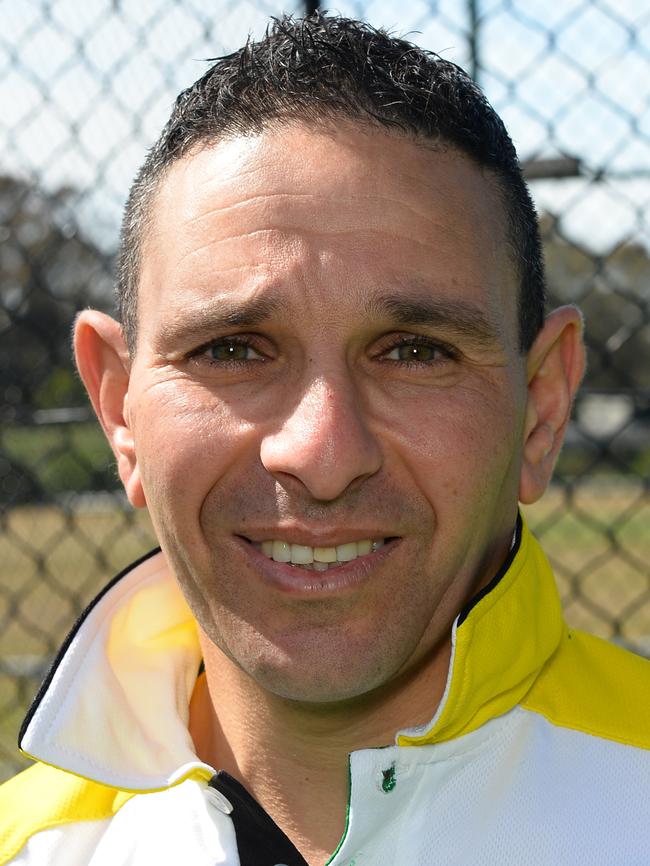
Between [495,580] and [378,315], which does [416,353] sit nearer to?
[378,315]

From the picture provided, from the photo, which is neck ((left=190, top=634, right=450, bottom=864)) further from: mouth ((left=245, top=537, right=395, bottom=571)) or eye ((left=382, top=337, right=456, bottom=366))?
eye ((left=382, top=337, right=456, bottom=366))

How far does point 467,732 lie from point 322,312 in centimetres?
60

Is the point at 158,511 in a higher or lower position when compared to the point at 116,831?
higher

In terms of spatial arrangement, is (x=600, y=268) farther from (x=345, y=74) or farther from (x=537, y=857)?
(x=537, y=857)

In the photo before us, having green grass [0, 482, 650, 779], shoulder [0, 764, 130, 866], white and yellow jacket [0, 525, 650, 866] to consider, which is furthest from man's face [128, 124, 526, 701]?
green grass [0, 482, 650, 779]

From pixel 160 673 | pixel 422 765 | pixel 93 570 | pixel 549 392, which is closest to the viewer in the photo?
pixel 422 765

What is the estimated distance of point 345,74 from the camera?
159cm

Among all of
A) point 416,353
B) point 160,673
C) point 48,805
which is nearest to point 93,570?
point 160,673

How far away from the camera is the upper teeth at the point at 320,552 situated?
1.44 m

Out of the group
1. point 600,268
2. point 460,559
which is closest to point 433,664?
point 460,559

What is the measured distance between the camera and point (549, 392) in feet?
5.67

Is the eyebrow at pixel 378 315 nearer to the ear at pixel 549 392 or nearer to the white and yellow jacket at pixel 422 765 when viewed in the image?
the ear at pixel 549 392

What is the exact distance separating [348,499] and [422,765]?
1.24 feet

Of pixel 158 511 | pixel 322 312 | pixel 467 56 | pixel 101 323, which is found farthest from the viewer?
pixel 467 56
